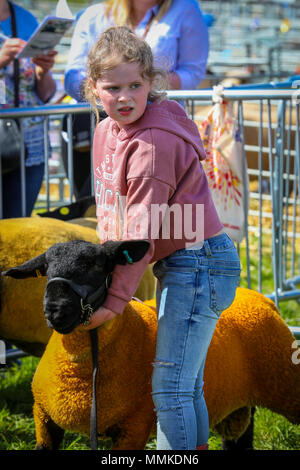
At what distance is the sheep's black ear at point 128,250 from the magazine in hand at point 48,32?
2051mm

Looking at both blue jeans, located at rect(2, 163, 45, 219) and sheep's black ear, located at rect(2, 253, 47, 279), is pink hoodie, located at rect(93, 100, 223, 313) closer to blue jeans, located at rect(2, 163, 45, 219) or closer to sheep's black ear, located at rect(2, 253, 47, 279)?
sheep's black ear, located at rect(2, 253, 47, 279)

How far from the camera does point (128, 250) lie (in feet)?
6.66

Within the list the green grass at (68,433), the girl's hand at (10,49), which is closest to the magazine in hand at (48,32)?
the girl's hand at (10,49)

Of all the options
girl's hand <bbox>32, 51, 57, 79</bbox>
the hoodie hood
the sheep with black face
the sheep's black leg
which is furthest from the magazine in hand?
the sheep's black leg

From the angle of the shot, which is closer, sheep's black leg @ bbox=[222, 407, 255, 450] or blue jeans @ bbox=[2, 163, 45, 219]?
sheep's black leg @ bbox=[222, 407, 255, 450]

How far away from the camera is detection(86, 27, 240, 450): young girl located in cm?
209

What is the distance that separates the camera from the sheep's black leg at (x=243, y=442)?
3052 millimetres

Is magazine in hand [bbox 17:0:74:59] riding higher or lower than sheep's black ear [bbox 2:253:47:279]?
higher

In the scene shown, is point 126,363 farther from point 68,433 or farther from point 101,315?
point 68,433

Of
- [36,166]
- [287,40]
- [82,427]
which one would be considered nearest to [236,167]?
[36,166]

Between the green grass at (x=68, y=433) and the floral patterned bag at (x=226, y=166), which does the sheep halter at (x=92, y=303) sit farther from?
the floral patterned bag at (x=226, y=166)

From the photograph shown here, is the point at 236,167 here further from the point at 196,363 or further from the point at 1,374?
the point at 1,374

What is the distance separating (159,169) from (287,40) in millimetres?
15713

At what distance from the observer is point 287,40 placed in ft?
54.0
